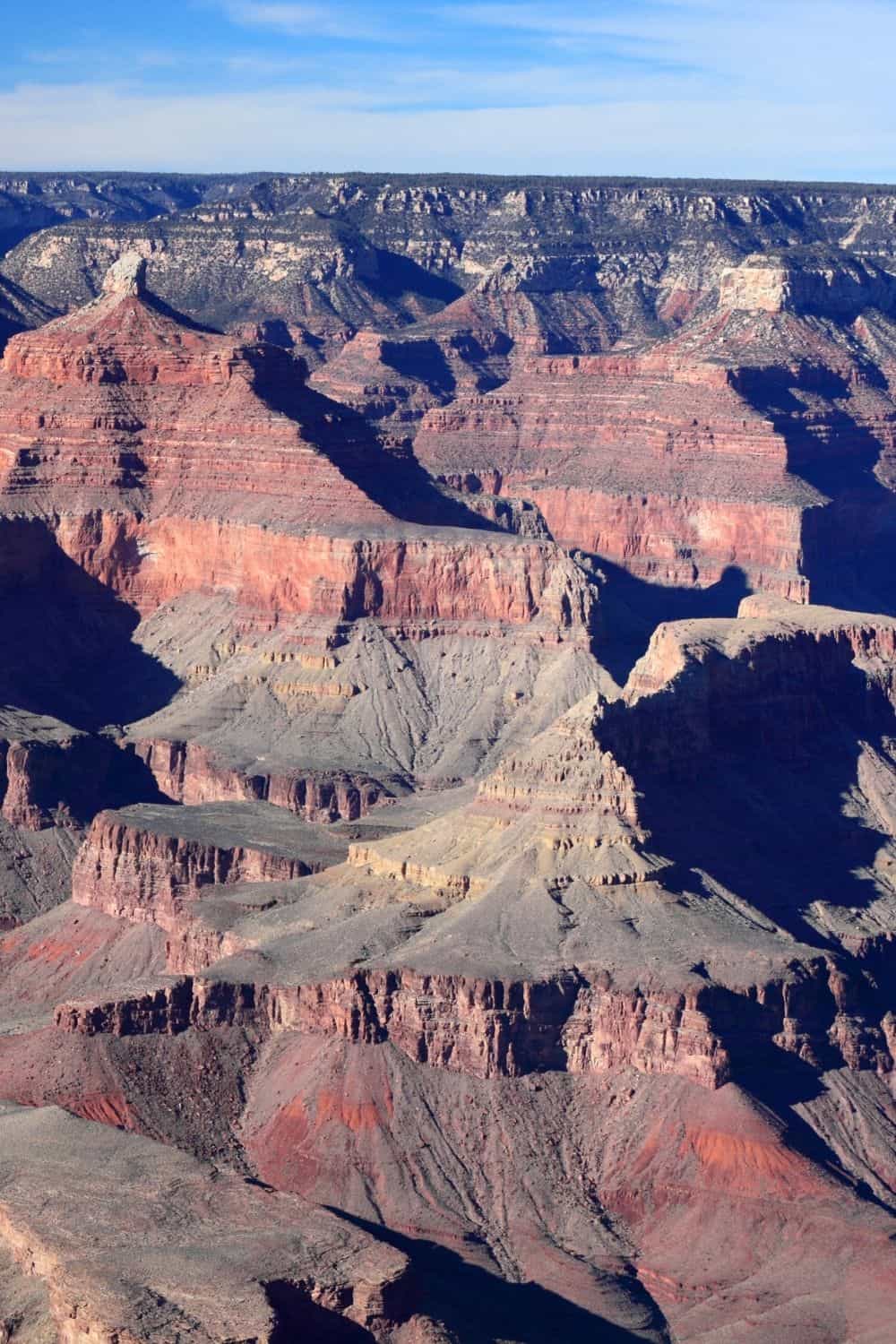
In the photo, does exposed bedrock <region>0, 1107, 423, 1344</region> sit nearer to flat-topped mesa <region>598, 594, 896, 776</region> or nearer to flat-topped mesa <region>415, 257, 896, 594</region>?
flat-topped mesa <region>598, 594, 896, 776</region>

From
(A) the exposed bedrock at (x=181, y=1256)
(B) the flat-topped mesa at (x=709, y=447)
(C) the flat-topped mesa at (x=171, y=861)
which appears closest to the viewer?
(A) the exposed bedrock at (x=181, y=1256)

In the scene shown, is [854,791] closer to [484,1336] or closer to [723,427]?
[484,1336]

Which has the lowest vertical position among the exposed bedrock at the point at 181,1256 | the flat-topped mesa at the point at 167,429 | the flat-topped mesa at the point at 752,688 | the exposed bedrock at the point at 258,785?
the exposed bedrock at the point at 258,785

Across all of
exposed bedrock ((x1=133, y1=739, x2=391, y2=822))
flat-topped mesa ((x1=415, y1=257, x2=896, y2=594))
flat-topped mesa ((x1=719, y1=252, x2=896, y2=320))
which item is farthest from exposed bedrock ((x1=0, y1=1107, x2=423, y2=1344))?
flat-topped mesa ((x1=719, y1=252, x2=896, y2=320))

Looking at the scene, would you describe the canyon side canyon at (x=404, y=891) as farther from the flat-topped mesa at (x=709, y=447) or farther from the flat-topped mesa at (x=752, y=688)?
the flat-topped mesa at (x=709, y=447)

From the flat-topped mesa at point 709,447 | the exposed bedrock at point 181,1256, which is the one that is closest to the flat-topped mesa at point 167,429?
the flat-topped mesa at point 709,447
